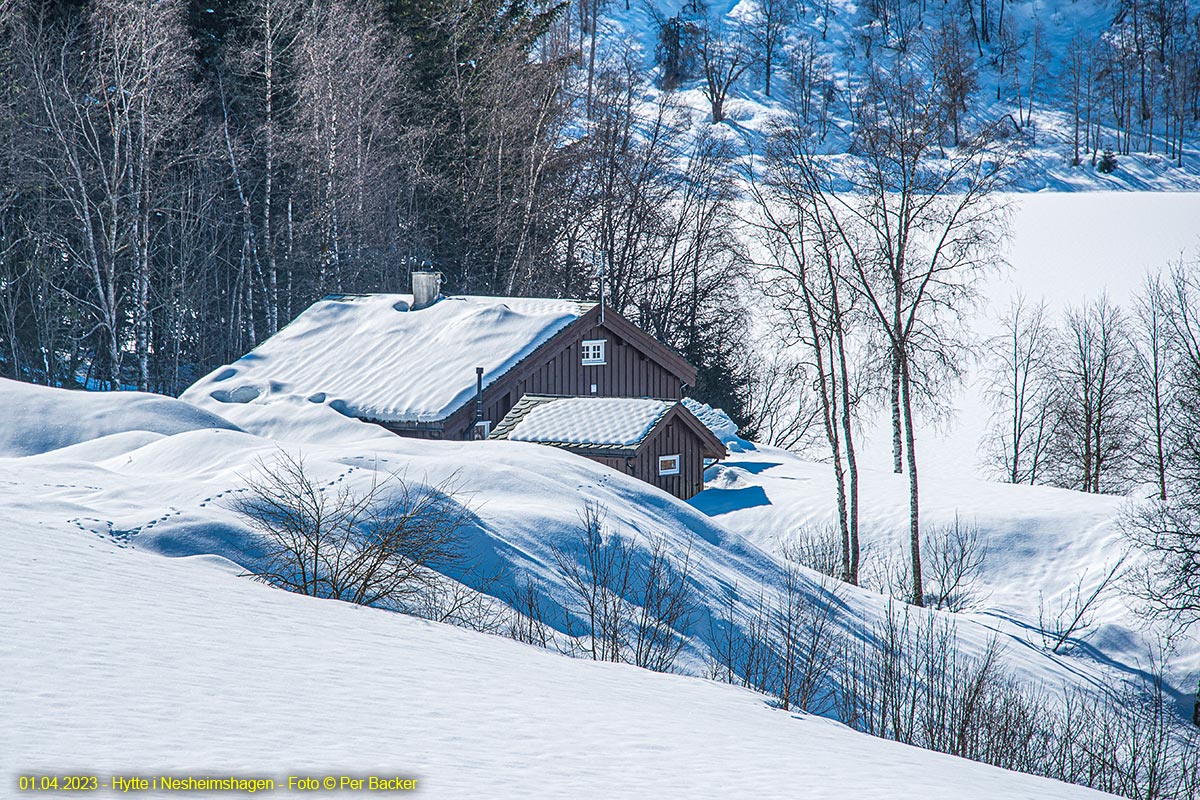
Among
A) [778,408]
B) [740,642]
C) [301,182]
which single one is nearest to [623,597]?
[740,642]

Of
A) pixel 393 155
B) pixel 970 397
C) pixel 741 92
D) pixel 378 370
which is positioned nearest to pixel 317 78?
pixel 393 155

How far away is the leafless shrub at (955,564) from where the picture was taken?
84.0 feet

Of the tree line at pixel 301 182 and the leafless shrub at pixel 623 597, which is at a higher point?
the tree line at pixel 301 182

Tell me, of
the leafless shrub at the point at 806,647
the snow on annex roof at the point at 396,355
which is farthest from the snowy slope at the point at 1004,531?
the snow on annex roof at the point at 396,355

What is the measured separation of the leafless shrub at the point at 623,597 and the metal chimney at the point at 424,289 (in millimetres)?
14563

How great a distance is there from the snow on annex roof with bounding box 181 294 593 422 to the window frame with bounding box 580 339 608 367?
39.6 inches

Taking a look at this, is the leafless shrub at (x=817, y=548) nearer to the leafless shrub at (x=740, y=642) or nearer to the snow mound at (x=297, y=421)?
the leafless shrub at (x=740, y=642)

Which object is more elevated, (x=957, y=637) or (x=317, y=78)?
(x=317, y=78)

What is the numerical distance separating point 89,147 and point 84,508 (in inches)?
740

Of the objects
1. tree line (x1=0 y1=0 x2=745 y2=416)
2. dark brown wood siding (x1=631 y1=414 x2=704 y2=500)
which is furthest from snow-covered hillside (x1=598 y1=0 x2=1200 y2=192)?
dark brown wood siding (x1=631 y1=414 x2=704 y2=500)

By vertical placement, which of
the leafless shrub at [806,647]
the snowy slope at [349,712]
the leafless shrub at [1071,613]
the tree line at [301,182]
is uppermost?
the tree line at [301,182]

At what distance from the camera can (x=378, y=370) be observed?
2655 cm

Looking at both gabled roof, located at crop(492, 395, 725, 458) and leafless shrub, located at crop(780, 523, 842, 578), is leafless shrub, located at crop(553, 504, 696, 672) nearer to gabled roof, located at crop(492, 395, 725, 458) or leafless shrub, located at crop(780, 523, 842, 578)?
gabled roof, located at crop(492, 395, 725, 458)

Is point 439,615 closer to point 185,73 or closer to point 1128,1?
point 185,73
